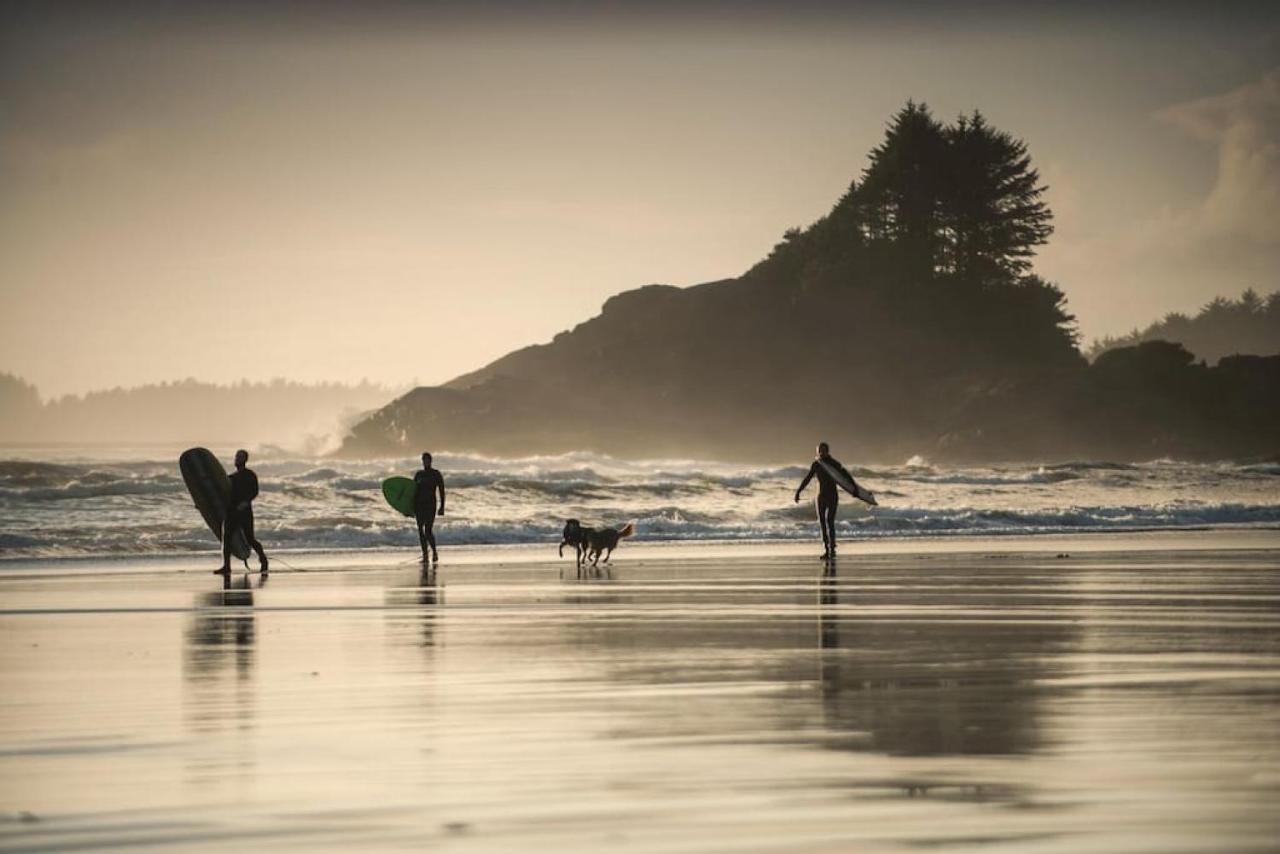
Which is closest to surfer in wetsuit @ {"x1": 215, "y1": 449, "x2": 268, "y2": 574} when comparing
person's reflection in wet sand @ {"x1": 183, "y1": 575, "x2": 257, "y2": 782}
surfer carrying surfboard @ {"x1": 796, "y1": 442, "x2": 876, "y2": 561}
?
person's reflection in wet sand @ {"x1": 183, "y1": 575, "x2": 257, "y2": 782}

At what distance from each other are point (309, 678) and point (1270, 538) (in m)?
26.1

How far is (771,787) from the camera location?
6977 millimetres

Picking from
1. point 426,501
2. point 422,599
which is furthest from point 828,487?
point 422,599

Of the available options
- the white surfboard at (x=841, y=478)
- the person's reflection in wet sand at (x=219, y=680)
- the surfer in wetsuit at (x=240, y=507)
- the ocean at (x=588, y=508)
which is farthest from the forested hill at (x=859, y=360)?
the person's reflection in wet sand at (x=219, y=680)

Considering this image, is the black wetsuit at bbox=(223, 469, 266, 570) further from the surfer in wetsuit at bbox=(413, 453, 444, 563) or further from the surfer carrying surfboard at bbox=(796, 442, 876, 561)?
the surfer carrying surfboard at bbox=(796, 442, 876, 561)

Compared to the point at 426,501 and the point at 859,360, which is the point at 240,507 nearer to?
the point at 426,501

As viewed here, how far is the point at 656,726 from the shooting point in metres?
8.78

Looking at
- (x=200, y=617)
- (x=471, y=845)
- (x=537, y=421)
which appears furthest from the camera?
(x=537, y=421)

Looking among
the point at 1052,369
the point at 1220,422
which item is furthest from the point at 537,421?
the point at 1220,422

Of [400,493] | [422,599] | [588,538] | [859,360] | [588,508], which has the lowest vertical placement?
[422,599]

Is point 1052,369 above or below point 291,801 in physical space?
above

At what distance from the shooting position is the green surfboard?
3111 centimetres

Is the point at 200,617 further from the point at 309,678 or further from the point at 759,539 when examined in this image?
the point at 759,539

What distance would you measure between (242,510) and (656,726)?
18635mm
